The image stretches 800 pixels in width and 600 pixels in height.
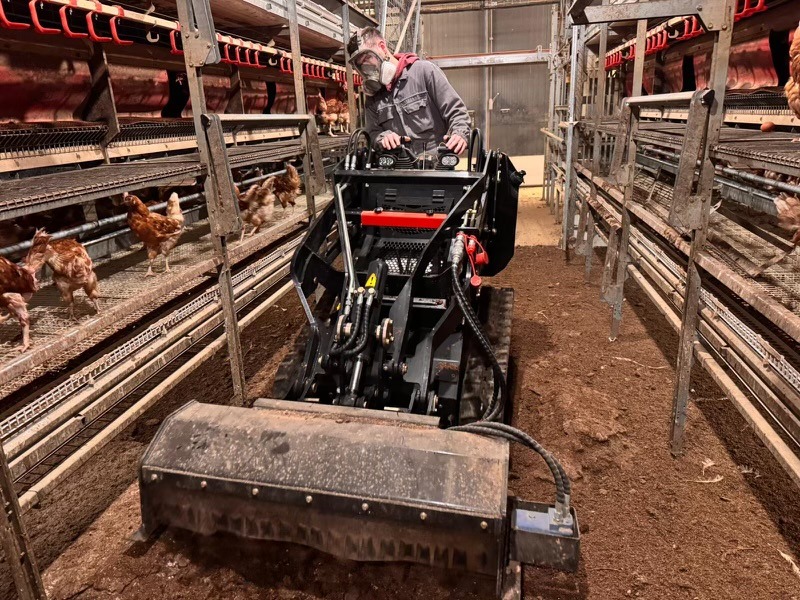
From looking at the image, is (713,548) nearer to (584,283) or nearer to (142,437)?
(142,437)

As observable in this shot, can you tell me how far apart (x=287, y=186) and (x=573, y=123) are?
3.39m

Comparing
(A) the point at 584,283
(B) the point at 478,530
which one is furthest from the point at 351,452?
(A) the point at 584,283

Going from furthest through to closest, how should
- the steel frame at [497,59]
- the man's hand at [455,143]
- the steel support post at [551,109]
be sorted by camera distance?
the steel frame at [497,59]
the steel support post at [551,109]
the man's hand at [455,143]

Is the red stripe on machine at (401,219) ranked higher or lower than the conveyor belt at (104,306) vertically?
higher

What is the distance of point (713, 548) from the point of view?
2141mm

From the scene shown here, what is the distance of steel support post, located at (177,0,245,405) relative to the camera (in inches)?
104

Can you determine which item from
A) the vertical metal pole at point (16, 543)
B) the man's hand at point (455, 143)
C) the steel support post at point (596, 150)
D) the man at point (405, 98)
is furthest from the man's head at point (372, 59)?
the vertical metal pole at point (16, 543)

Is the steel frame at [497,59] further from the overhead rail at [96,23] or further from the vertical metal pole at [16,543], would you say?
the vertical metal pole at [16,543]

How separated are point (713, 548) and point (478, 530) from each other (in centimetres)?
115

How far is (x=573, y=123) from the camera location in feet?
20.1

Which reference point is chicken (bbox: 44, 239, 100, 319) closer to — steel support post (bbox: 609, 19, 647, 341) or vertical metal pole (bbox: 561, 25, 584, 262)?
steel support post (bbox: 609, 19, 647, 341)

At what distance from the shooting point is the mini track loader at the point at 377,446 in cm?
172

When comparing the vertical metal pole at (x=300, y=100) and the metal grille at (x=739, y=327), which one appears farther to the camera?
the vertical metal pole at (x=300, y=100)

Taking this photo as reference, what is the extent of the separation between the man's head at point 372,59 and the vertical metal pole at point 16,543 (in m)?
3.08
